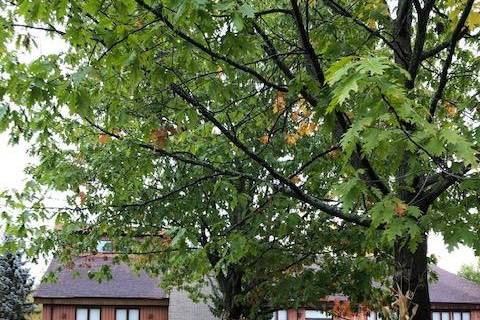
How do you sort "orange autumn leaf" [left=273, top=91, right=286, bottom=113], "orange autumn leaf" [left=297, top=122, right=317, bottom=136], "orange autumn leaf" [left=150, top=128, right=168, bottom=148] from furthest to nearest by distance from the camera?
"orange autumn leaf" [left=297, top=122, right=317, bottom=136]
"orange autumn leaf" [left=273, top=91, right=286, bottom=113]
"orange autumn leaf" [left=150, top=128, right=168, bottom=148]

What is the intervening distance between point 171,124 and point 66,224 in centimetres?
304

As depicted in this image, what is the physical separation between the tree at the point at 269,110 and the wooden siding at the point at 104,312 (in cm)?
1434

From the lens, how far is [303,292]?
466 inches

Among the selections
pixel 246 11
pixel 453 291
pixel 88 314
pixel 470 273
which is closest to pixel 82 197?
pixel 246 11

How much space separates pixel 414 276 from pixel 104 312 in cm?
2124

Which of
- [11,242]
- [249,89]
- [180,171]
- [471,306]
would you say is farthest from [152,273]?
[471,306]

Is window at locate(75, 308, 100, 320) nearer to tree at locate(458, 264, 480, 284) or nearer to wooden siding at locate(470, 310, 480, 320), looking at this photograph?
wooden siding at locate(470, 310, 480, 320)

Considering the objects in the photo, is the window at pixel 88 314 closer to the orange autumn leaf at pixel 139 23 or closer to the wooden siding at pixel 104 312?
the wooden siding at pixel 104 312

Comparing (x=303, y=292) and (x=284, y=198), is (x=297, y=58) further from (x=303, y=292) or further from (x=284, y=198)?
(x=303, y=292)

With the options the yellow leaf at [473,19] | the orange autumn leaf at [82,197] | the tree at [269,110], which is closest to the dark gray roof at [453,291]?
the tree at [269,110]

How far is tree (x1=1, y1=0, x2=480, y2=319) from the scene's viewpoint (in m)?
4.40

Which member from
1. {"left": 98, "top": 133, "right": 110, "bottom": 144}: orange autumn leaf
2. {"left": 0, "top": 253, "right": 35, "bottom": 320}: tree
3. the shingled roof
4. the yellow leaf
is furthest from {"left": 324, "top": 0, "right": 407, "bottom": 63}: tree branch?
{"left": 0, "top": 253, "right": 35, "bottom": 320}: tree

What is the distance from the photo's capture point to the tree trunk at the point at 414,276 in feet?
21.8

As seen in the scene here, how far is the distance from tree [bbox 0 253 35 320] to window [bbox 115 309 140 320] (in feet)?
17.6
